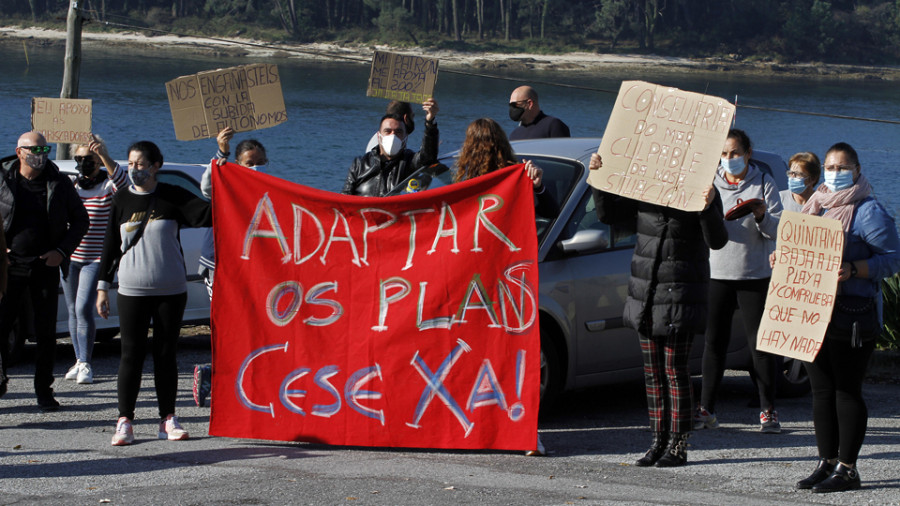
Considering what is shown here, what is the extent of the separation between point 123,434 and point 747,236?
374cm

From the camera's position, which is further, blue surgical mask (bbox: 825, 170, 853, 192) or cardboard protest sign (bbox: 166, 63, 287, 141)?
cardboard protest sign (bbox: 166, 63, 287, 141)

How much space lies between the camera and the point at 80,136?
29.9 ft

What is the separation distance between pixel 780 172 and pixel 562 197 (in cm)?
184

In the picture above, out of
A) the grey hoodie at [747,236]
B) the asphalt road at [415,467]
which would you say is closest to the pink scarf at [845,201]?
the grey hoodie at [747,236]

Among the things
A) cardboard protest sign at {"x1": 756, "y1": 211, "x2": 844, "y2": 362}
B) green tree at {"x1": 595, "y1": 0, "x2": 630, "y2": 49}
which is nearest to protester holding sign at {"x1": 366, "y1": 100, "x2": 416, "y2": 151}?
cardboard protest sign at {"x1": 756, "y1": 211, "x2": 844, "y2": 362}

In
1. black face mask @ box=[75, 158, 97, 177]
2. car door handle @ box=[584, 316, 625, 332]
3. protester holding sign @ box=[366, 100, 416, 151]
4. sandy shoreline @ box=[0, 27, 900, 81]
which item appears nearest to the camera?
car door handle @ box=[584, 316, 625, 332]

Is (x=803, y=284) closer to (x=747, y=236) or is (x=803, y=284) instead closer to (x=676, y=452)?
(x=676, y=452)

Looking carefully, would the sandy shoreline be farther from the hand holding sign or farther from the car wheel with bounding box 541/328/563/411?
the car wheel with bounding box 541/328/563/411

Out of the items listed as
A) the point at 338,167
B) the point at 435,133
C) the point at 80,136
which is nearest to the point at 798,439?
the point at 435,133

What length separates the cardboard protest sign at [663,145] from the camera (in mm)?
5758

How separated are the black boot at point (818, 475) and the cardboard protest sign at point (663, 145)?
4.55ft

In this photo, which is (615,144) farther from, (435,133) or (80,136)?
(80,136)

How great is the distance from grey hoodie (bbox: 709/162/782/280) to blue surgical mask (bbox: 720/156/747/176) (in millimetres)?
160

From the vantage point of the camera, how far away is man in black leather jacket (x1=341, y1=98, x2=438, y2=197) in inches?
290
